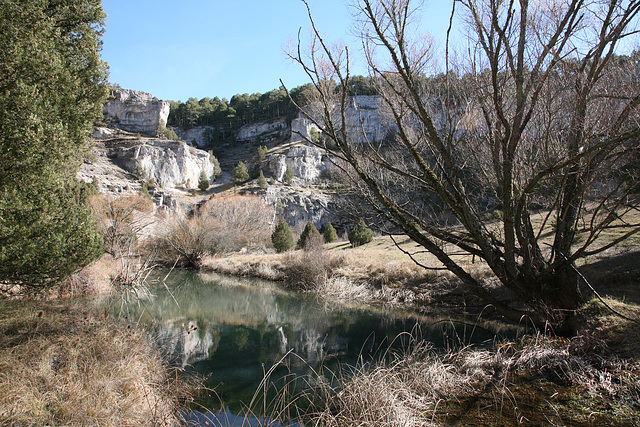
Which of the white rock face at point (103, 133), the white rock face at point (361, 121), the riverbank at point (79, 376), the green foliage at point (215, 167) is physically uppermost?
the white rock face at point (103, 133)

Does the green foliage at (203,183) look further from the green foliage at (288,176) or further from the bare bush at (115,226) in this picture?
the bare bush at (115,226)

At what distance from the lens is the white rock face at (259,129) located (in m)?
85.6

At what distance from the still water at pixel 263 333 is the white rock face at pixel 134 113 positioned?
232ft

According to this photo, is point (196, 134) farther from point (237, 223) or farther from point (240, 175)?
point (237, 223)

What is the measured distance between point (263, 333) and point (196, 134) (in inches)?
3430

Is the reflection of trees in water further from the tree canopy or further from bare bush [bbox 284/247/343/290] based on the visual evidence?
the tree canopy

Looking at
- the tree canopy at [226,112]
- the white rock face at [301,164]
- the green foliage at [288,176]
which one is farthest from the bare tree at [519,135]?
the tree canopy at [226,112]

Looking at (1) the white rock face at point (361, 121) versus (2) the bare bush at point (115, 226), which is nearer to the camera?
(1) the white rock face at point (361, 121)

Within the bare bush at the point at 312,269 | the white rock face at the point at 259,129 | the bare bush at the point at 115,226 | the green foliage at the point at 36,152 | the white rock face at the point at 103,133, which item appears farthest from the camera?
the white rock face at the point at 259,129

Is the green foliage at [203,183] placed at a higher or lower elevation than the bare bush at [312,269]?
higher

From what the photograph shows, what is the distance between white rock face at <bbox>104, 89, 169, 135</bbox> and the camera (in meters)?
74.6

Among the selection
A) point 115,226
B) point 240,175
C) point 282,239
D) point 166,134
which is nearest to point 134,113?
point 166,134

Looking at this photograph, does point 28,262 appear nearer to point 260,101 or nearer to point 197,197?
point 197,197

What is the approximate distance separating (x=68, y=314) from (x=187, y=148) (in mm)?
63943
